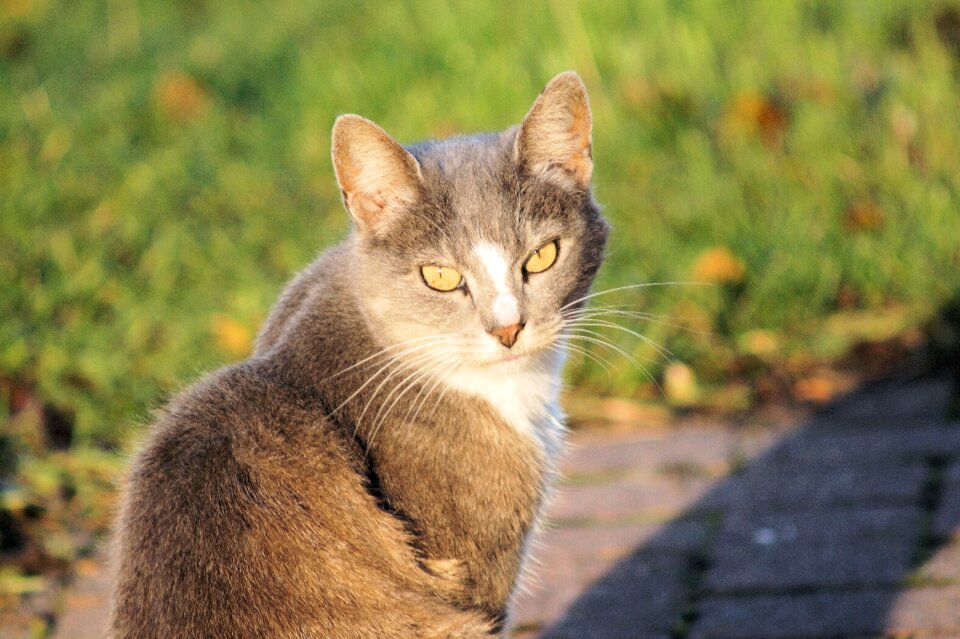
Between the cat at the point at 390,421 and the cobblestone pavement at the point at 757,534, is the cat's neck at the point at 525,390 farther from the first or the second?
the cobblestone pavement at the point at 757,534

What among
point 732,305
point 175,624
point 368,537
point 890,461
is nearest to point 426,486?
point 368,537

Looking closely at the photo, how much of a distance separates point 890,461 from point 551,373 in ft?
4.67

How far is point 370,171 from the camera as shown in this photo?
292 cm

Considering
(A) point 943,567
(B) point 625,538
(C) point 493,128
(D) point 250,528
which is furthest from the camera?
(C) point 493,128

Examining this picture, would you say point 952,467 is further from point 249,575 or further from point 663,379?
point 249,575

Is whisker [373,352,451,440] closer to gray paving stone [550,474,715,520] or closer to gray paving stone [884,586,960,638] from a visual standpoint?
gray paving stone [550,474,715,520]

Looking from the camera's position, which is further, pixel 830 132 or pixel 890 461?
pixel 830 132

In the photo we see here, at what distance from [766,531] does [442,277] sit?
1.38 m

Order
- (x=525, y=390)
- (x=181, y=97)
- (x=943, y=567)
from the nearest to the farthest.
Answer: (x=525, y=390) → (x=943, y=567) → (x=181, y=97)

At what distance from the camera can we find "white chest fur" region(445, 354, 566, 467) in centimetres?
291

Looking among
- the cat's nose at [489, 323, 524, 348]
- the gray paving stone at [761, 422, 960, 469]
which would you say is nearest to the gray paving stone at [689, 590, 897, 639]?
the gray paving stone at [761, 422, 960, 469]

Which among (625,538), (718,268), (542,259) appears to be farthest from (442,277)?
(718,268)

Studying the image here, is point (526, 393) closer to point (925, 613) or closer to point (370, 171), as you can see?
point (370, 171)

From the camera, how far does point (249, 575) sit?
2352mm
